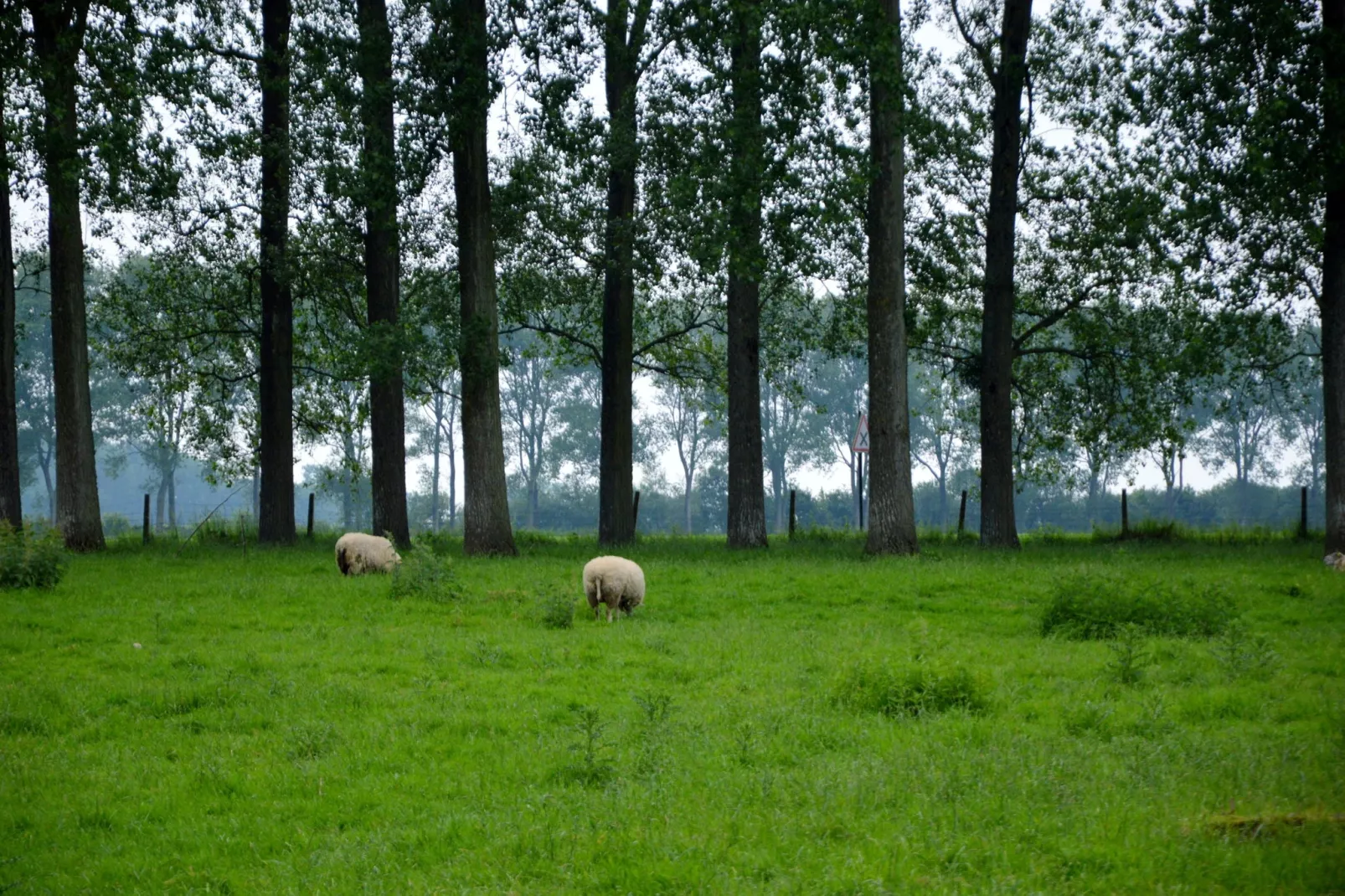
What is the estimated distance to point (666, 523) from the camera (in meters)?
83.1

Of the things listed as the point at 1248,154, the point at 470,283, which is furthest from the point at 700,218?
the point at 1248,154

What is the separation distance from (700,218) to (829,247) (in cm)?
644

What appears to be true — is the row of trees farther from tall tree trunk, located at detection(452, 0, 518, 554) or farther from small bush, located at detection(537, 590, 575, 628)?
small bush, located at detection(537, 590, 575, 628)

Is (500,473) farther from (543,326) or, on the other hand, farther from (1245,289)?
(1245,289)

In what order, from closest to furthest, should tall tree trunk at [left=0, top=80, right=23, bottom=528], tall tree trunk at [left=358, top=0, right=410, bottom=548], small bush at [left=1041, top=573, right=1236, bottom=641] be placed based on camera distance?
small bush at [left=1041, top=573, right=1236, bottom=641]
tall tree trunk at [left=358, top=0, right=410, bottom=548]
tall tree trunk at [left=0, top=80, right=23, bottom=528]

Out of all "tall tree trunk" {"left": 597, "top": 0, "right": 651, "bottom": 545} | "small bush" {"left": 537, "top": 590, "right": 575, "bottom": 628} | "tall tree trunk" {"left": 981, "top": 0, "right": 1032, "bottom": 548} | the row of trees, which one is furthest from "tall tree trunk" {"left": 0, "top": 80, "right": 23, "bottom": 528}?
"tall tree trunk" {"left": 981, "top": 0, "right": 1032, "bottom": 548}

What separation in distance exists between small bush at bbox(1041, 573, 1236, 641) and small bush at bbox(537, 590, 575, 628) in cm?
611

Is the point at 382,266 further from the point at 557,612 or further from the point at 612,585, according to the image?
the point at 557,612

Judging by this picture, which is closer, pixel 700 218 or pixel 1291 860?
pixel 1291 860

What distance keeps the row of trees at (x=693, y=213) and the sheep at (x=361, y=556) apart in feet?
12.7

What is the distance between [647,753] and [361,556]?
13.1 m

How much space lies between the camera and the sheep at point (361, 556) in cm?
2045

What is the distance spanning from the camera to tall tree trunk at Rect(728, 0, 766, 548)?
2269cm

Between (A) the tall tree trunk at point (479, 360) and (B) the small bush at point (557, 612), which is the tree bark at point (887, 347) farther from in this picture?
(B) the small bush at point (557, 612)
